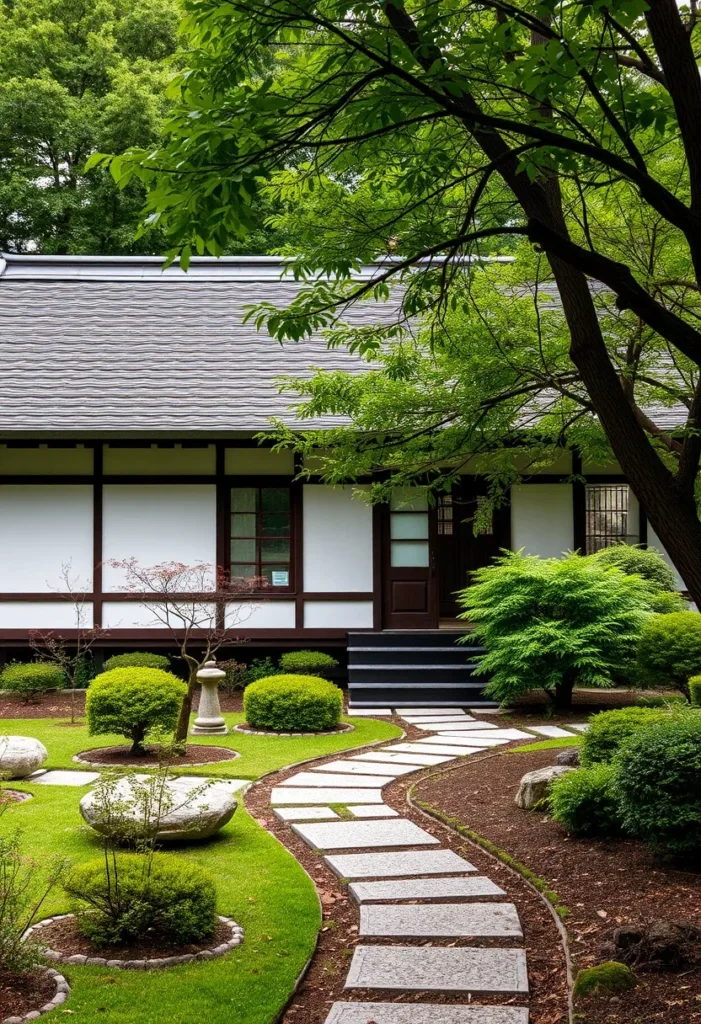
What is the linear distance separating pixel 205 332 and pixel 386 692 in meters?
6.98

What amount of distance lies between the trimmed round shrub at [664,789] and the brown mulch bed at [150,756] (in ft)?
13.8

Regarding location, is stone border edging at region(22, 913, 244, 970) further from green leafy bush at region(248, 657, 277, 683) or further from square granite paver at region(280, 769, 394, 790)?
green leafy bush at region(248, 657, 277, 683)

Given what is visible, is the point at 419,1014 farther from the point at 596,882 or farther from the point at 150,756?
the point at 150,756

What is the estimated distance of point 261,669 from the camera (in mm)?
14055

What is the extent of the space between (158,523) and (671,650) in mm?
7358

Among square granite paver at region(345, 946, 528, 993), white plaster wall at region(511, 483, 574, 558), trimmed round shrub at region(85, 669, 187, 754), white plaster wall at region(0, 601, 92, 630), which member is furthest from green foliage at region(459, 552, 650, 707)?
square granite paver at region(345, 946, 528, 993)

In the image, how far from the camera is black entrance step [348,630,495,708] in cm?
1316

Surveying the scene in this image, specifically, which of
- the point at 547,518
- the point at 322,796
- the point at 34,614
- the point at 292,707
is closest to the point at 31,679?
the point at 34,614

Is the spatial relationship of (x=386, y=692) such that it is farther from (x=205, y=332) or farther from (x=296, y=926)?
(x=296, y=926)

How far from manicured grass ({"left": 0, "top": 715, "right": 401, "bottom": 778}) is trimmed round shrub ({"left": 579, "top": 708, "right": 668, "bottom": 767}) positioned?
116 inches

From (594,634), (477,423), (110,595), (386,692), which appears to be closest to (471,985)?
(477,423)

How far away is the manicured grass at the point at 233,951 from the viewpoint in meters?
4.02

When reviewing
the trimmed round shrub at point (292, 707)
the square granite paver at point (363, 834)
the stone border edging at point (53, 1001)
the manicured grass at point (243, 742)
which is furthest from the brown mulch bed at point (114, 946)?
the trimmed round shrub at point (292, 707)

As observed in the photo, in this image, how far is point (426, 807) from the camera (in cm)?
761
